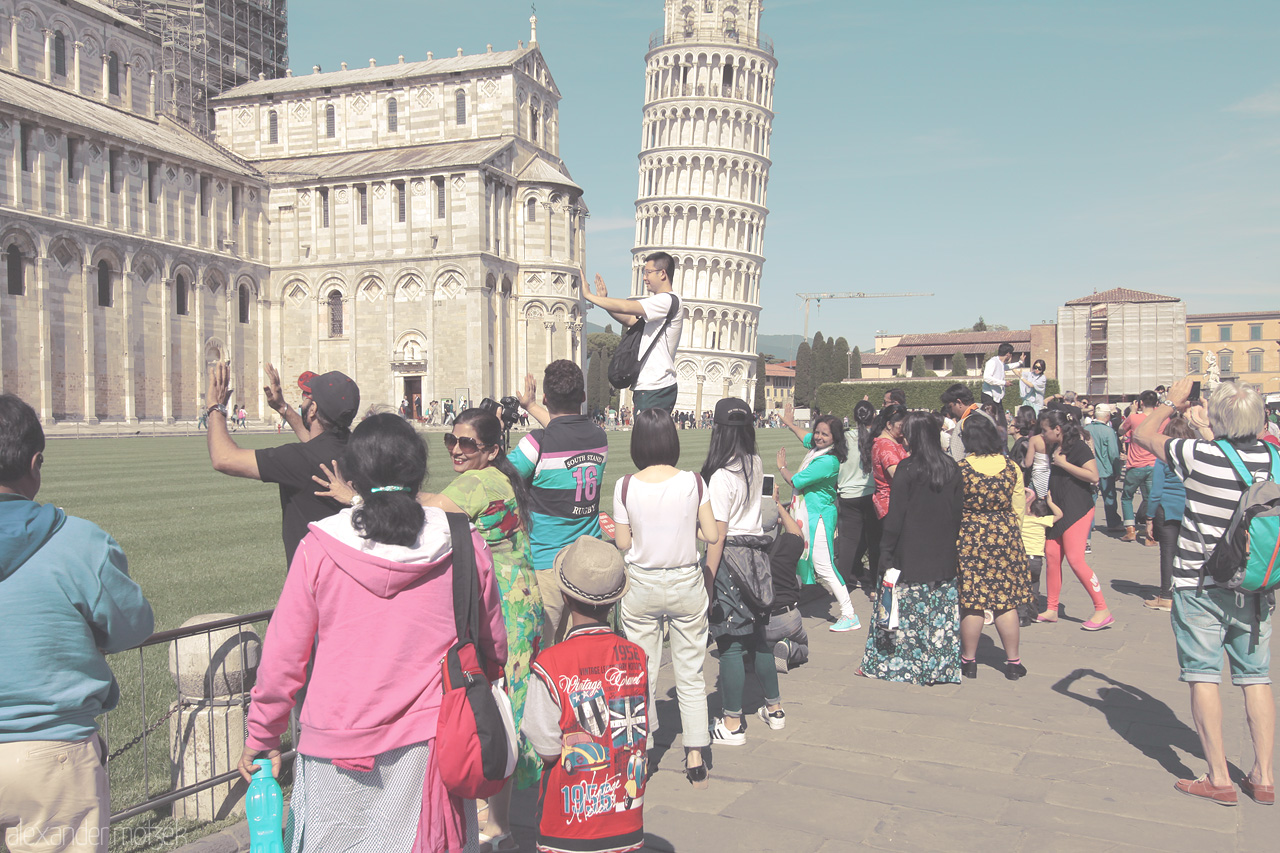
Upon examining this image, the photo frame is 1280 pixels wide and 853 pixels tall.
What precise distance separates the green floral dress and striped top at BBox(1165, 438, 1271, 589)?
3201 mm

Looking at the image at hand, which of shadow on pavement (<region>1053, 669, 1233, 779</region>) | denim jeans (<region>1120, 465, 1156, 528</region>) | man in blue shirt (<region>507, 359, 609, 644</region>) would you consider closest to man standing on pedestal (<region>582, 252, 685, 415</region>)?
man in blue shirt (<region>507, 359, 609, 644</region>)

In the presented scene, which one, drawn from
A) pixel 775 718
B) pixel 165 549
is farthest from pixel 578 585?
pixel 165 549

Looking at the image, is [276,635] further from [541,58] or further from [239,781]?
[541,58]

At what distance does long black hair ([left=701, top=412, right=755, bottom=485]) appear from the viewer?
5.31 m

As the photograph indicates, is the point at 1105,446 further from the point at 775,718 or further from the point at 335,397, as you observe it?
the point at 335,397

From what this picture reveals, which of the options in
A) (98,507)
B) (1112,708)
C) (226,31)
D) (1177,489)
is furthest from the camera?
(226,31)

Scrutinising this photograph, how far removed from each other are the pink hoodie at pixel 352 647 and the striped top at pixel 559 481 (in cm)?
220

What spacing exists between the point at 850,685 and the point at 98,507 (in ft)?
41.3

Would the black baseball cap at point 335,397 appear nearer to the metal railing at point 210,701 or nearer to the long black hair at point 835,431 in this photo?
the metal railing at point 210,701

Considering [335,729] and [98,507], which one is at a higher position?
[335,729]

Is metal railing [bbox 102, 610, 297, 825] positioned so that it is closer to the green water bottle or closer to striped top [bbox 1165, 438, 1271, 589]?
the green water bottle

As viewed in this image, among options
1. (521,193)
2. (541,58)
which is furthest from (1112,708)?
(541,58)

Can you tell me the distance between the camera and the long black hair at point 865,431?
356 inches

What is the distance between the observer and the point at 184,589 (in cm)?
886
